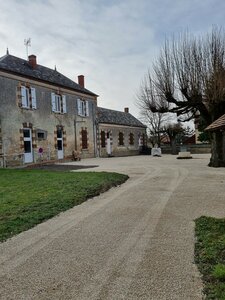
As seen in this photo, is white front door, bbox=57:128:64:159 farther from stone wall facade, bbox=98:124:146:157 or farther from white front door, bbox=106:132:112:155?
white front door, bbox=106:132:112:155

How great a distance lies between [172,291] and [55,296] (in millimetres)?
1081

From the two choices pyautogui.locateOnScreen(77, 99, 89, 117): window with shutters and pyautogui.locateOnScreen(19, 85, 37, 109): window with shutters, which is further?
pyautogui.locateOnScreen(77, 99, 89, 117): window with shutters

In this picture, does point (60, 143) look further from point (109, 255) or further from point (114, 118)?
point (109, 255)

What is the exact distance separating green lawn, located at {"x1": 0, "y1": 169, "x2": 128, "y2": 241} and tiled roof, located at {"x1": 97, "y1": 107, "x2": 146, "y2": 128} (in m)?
22.0

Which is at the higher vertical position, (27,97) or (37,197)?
(27,97)

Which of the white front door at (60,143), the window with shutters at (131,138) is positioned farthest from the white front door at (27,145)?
the window with shutters at (131,138)

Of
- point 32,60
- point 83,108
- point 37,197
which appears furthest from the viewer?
point 83,108

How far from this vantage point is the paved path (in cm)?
306

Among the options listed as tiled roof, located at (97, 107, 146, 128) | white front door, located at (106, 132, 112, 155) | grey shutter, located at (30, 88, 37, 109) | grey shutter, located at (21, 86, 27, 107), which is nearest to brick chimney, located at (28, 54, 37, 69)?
grey shutter, located at (30, 88, 37, 109)

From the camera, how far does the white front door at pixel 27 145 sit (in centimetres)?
2197

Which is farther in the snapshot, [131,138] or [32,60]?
[131,138]

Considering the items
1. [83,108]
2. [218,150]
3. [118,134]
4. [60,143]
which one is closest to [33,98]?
[60,143]

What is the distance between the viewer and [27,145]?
22.2 metres

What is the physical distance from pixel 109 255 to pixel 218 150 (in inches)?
548
